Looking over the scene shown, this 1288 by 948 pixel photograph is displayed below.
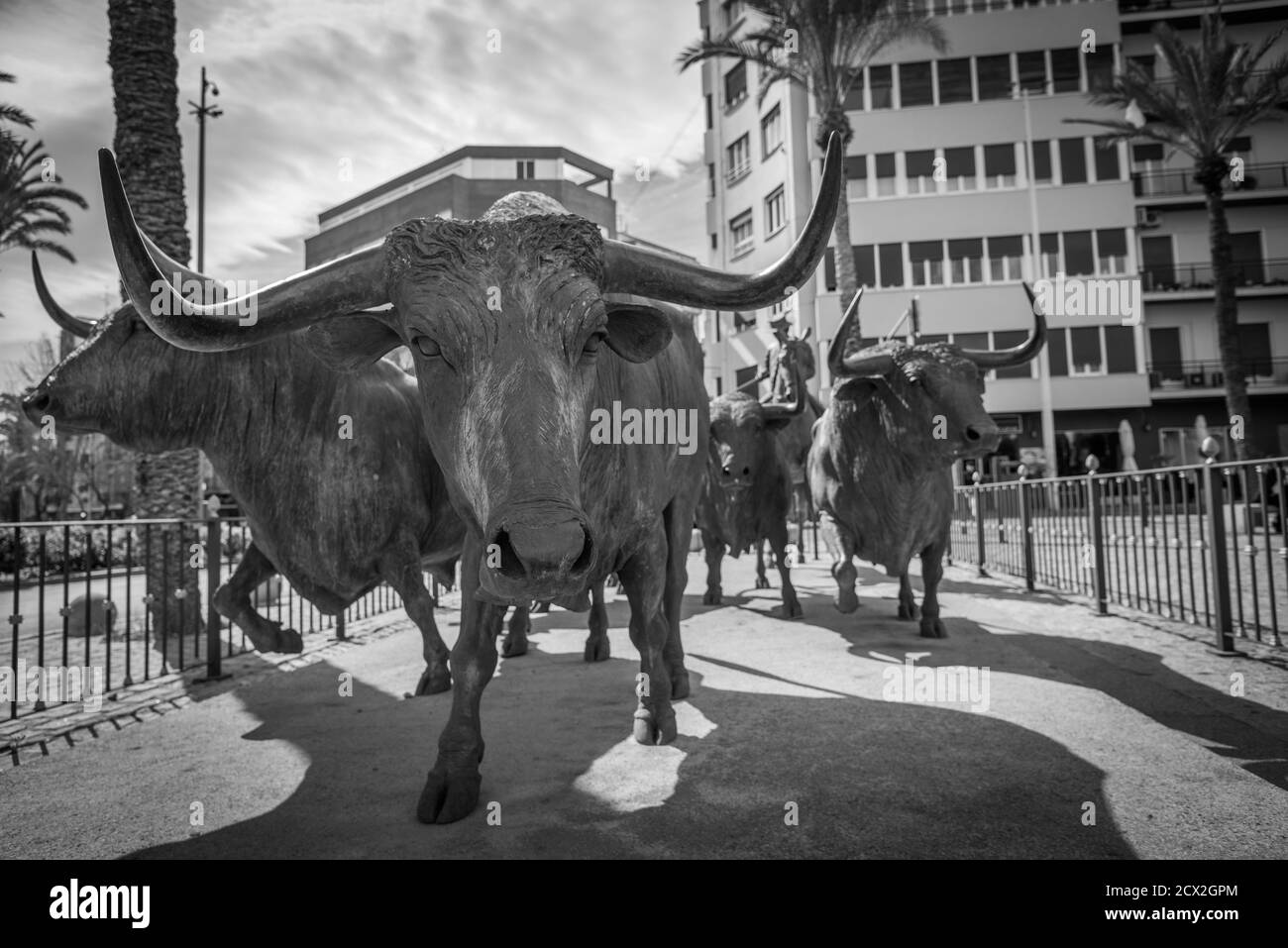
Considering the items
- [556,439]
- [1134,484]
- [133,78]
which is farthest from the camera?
[133,78]

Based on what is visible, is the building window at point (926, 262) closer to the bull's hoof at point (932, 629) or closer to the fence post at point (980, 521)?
the fence post at point (980, 521)

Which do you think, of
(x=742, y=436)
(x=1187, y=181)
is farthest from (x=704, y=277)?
(x=1187, y=181)

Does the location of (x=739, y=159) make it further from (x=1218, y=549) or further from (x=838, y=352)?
(x=1218, y=549)

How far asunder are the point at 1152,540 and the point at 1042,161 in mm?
31144

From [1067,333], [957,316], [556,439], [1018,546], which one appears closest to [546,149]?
[957,316]

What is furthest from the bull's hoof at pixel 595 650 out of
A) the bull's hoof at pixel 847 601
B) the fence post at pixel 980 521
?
the fence post at pixel 980 521

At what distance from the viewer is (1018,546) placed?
37.2ft

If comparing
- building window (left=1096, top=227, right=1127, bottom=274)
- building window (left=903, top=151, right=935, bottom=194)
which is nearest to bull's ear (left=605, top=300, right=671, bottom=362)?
building window (left=903, top=151, right=935, bottom=194)

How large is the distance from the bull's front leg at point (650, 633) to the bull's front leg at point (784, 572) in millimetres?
4484

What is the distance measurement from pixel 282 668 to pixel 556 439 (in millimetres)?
5600

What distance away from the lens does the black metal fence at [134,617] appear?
550cm

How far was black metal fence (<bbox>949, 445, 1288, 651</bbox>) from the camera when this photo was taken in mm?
5715

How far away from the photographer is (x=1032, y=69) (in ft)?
105

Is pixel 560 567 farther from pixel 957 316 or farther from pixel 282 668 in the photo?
pixel 957 316
